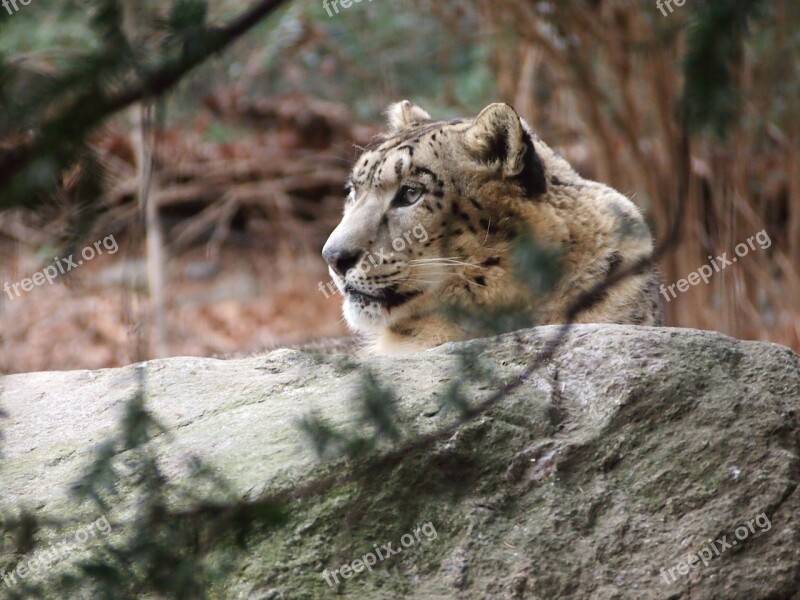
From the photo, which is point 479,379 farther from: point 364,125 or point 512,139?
point 364,125

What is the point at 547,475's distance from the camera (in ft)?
9.64

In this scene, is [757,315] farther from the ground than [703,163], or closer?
closer

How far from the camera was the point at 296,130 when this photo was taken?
12133 mm

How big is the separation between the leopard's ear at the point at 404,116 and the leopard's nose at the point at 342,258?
3.79ft

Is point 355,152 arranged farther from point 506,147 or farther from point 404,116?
point 506,147

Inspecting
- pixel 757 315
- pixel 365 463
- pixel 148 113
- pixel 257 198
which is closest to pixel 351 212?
pixel 365 463

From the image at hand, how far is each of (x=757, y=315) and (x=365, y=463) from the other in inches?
244

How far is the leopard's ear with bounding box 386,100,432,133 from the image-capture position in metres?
5.27
